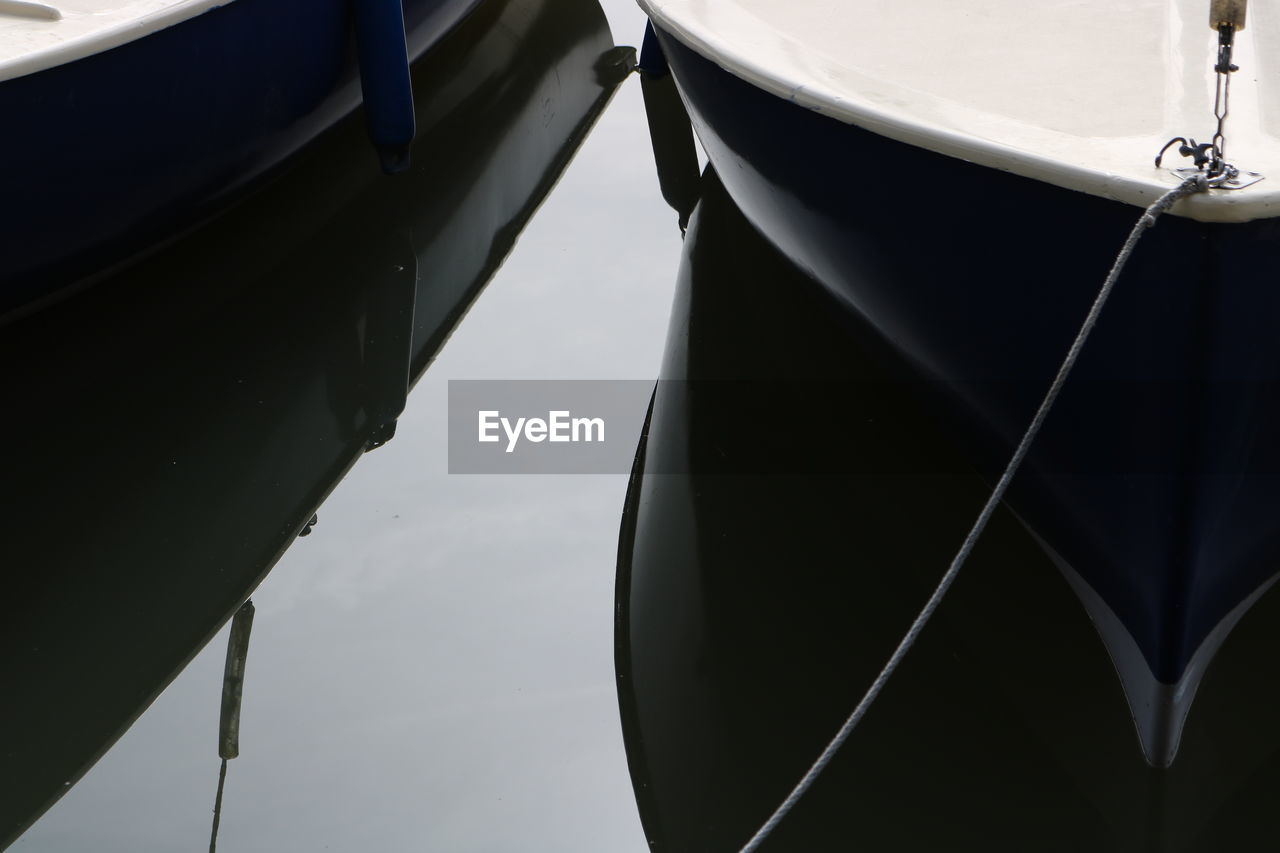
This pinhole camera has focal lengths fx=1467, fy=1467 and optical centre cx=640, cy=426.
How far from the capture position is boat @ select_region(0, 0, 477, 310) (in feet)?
9.46

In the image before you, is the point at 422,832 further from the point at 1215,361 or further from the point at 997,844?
A: the point at 1215,361

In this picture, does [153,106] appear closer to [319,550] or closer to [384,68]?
[384,68]

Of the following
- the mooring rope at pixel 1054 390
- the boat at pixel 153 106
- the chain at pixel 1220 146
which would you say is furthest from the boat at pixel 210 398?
the chain at pixel 1220 146

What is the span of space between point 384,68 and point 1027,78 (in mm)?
2006

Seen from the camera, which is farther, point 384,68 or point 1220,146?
point 384,68

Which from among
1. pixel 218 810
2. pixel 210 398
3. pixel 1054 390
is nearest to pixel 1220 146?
pixel 1054 390

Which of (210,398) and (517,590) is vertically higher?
(210,398)

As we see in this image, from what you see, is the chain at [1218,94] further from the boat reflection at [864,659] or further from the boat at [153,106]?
the boat at [153,106]

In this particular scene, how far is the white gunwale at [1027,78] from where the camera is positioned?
2.01 meters

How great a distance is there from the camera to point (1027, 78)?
251 cm

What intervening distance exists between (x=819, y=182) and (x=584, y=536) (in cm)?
92

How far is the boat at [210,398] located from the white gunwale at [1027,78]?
1.11 metres

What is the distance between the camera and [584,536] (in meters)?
3.02

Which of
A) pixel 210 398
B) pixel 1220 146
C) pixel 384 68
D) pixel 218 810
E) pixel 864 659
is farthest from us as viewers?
pixel 384 68
